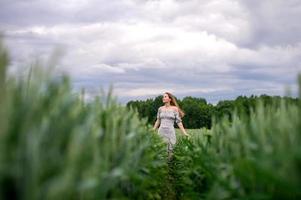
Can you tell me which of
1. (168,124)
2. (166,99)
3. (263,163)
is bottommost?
(168,124)

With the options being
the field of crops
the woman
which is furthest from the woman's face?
the field of crops

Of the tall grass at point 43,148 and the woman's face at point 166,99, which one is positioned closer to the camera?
the tall grass at point 43,148

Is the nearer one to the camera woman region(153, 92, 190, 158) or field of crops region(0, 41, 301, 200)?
field of crops region(0, 41, 301, 200)

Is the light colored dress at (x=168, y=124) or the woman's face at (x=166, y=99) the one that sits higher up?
the woman's face at (x=166, y=99)

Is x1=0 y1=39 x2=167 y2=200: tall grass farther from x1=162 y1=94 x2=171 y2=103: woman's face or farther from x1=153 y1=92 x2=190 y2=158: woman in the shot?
x1=162 y1=94 x2=171 y2=103: woman's face

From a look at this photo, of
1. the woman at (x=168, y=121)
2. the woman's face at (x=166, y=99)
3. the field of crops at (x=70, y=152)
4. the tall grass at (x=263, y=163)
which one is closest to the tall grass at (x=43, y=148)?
the field of crops at (x=70, y=152)

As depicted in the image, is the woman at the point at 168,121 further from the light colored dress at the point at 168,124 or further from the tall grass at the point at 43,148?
the tall grass at the point at 43,148

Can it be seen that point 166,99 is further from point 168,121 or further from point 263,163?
point 263,163

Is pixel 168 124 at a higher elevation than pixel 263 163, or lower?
lower

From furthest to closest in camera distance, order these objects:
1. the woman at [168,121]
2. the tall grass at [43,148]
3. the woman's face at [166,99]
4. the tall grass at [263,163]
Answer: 1. the woman's face at [166,99]
2. the woman at [168,121]
3. the tall grass at [263,163]
4. the tall grass at [43,148]

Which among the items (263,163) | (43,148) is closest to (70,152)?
(43,148)

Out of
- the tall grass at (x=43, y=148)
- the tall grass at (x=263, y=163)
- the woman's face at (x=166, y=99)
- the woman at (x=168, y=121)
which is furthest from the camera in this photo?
the woman's face at (x=166, y=99)

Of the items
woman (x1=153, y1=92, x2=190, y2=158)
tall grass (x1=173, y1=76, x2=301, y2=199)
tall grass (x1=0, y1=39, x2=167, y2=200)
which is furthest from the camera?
woman (x1=153, y1=92, x2=190, y2=158)

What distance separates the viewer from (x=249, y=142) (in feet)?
11.2
